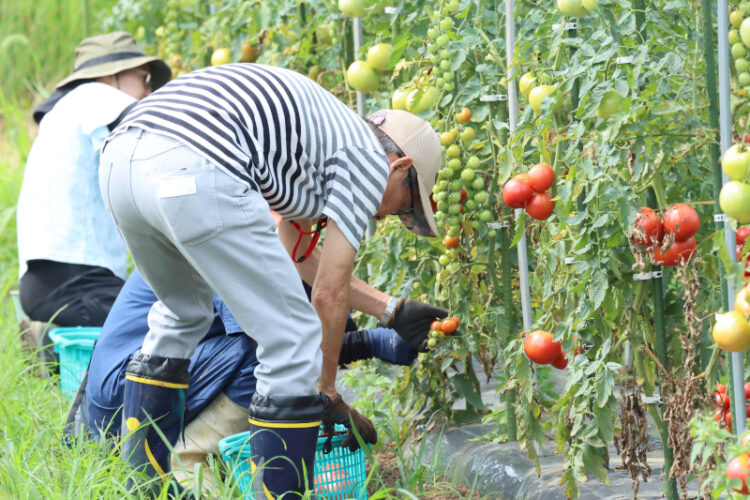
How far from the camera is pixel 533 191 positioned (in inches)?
81.0

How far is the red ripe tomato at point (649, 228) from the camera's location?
1756 millimetres

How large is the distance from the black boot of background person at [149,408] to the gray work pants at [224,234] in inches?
13.8

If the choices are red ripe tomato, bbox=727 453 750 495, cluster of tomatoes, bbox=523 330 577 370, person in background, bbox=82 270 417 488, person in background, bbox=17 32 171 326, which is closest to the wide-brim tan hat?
person in background, bbox=17 32 171 326

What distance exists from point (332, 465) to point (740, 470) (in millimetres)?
1090

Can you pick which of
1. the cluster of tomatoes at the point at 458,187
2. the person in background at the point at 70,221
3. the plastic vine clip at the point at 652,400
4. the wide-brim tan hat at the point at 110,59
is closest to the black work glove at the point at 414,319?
the cluster of tomatoes at the point at 458,187

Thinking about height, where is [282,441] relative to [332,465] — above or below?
above

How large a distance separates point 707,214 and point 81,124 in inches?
86.6

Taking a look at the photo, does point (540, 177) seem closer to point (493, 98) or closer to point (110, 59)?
point (493, 98)

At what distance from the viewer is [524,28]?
7.13 feet

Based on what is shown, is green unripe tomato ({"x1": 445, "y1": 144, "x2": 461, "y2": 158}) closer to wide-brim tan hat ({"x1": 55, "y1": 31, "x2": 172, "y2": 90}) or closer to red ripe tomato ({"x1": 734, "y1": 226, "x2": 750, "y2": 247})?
red ripe tomato ({"x1": 734, "y1": 226, "x2": 750, "y2": 247})

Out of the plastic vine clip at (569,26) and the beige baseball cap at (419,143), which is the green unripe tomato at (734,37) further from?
the beige baseball cap at (419,143)

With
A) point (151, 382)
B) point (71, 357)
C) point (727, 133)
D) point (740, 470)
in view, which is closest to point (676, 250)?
point (727, 133)

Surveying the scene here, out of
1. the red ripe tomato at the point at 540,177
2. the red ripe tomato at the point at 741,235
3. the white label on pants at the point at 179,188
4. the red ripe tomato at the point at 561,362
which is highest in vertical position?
the white label on pants at the point at 179,188

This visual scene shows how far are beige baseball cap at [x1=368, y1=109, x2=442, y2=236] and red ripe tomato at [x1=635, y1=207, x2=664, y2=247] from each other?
0.60 metres
